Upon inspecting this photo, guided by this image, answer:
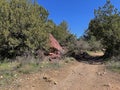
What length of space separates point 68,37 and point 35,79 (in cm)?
3559

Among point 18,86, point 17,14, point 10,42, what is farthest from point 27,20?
point 18,86

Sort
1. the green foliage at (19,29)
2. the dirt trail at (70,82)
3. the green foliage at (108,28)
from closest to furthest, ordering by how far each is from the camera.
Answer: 1. the dirt trail at (70,82)
2. the green foliage at (19,29)
3. the green foliage at (108,28)

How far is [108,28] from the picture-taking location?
25.4 meters

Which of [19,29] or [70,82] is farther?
[19,29]

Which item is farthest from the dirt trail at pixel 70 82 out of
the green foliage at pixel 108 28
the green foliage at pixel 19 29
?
the green foliage at pixel 108 28

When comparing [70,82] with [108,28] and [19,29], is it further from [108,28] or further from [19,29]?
[108,28]

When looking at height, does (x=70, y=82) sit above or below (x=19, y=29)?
below

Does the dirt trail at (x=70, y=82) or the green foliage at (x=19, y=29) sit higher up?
the green foliage at (x=19, y=29)

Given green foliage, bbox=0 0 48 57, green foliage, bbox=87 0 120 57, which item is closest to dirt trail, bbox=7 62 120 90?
green foliage, bbox=0 0 48 57

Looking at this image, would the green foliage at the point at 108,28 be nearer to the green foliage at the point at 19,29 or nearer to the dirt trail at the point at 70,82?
the green foliage at the point at 19,29

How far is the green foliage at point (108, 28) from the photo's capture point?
81.1 feet

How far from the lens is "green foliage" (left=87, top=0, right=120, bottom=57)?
81.1 ft

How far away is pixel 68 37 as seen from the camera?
46.5 m

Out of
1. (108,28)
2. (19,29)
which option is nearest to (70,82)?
(19,29)
